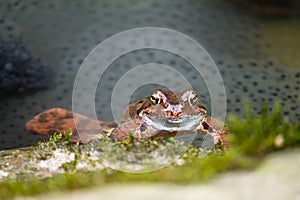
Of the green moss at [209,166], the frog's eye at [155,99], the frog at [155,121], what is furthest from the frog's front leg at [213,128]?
the green moss at [209,166]

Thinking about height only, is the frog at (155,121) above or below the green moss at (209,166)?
above

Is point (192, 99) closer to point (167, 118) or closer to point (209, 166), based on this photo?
point (167, 118)

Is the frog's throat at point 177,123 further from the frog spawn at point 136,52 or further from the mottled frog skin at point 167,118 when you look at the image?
the frog spawn at point 136,52

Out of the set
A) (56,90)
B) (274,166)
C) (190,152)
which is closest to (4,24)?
(56,90)

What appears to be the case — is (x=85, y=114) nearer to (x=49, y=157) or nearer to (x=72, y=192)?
(x=49, y=157)

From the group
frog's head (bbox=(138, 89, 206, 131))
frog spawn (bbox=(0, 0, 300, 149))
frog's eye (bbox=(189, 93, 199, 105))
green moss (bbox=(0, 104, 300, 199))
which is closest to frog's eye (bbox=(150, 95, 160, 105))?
frog's head (bbox=(138, 89, 206, 131))

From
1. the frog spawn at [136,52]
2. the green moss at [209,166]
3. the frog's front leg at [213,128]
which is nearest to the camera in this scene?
the green moss at [209,166]

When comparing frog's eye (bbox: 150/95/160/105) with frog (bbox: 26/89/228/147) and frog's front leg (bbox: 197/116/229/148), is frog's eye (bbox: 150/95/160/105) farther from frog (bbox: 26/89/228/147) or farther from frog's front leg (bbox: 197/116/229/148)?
frog's front leg (bbox: 197/116/229/148)

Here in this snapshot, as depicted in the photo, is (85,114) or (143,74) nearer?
(85,114)
